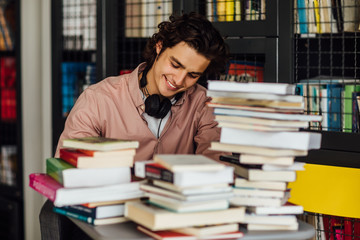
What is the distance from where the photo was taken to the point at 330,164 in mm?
2285

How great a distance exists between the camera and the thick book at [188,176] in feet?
4.32

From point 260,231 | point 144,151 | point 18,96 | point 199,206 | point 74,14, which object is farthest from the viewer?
point 18,96

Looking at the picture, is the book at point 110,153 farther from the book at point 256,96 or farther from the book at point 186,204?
the book at point 256,96

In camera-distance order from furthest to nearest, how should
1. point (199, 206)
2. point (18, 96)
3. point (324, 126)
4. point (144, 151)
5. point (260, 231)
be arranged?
1. point (18, 96)
2. point (324, 126)
3. point (144, 151)
4. point (260, 231)
5. point (199, 206)

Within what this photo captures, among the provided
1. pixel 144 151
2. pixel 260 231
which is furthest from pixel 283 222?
pixel 144 151

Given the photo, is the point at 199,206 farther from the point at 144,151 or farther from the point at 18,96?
the point at 18,96

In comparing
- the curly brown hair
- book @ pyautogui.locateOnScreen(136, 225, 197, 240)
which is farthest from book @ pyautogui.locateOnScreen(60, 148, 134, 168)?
the curly brown hair

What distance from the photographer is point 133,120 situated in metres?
2.15

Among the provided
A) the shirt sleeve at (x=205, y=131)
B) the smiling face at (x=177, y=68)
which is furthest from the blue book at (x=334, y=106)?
the smiling face at (x=177, y=68)

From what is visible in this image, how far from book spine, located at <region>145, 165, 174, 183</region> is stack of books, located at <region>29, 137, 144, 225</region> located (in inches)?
3.2

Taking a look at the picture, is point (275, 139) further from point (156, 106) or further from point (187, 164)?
point (156, 106)

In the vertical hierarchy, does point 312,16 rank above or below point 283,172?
above

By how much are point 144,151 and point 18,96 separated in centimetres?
163

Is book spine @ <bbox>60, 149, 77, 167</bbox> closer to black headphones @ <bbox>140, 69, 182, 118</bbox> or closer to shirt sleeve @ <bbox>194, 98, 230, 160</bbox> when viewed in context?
black headphones @ <bbox>140, 69, 182, 118</bbox>
